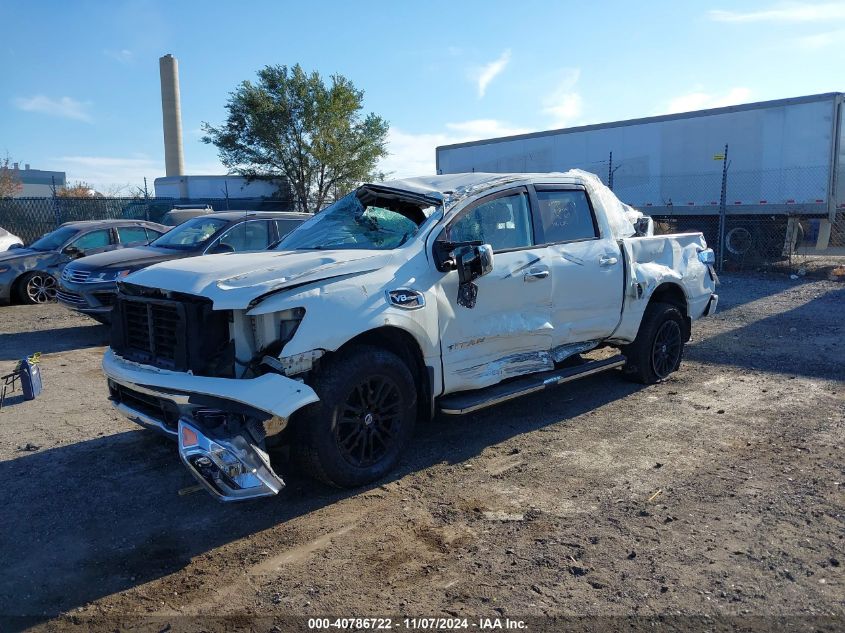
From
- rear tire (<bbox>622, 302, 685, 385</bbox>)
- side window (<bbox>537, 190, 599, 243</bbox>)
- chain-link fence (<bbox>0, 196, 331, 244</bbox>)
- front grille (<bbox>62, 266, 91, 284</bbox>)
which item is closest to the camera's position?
side window (<bbox>537, 190, 599, 243</bbox>)

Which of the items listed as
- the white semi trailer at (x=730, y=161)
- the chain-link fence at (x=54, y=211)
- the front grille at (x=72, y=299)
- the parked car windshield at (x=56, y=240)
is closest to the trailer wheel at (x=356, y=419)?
the front grille at (x=72, y=299)

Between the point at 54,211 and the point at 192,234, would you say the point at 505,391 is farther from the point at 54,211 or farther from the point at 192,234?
the point at 54,211

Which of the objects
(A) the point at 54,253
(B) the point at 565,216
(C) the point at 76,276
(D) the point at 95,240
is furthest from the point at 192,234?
(B) the point at 565,216

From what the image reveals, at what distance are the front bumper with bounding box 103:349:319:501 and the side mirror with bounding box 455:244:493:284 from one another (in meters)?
1.39

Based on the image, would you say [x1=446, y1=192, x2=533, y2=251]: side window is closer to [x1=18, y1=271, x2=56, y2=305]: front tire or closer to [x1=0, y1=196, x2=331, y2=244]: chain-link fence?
[x1=18, y1=271, x2=56, y2=305]: front tire

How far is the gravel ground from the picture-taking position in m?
3.07

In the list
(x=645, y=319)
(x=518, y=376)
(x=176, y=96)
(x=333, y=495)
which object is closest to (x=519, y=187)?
(x=518, y=376)

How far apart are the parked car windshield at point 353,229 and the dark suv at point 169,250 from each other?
3516mm

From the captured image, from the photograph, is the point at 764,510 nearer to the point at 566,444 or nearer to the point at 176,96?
the point at 566,444

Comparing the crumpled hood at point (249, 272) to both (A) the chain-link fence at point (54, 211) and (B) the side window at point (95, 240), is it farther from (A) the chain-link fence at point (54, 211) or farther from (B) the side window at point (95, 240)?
(A) the chain-link fence at point (54, 211)

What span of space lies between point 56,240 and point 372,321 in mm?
10782

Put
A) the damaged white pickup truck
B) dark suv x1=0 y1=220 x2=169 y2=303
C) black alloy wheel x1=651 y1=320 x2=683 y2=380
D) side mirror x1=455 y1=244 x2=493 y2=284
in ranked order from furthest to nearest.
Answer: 1. dark suv x1=0 y1=220 x2=169 y2=303
2. black alloy wheel x1=651 y1=320 x2=683 y2=380
3. side mirror x1=455 y1=244 x2=493 y2=284
4. the damaged white pickup truck

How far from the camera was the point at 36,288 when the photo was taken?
12273mm

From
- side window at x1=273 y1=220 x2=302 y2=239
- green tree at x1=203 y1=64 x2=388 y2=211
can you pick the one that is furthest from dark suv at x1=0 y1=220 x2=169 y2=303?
green tree at x1=203 y1=64 x2=388 y2=211
